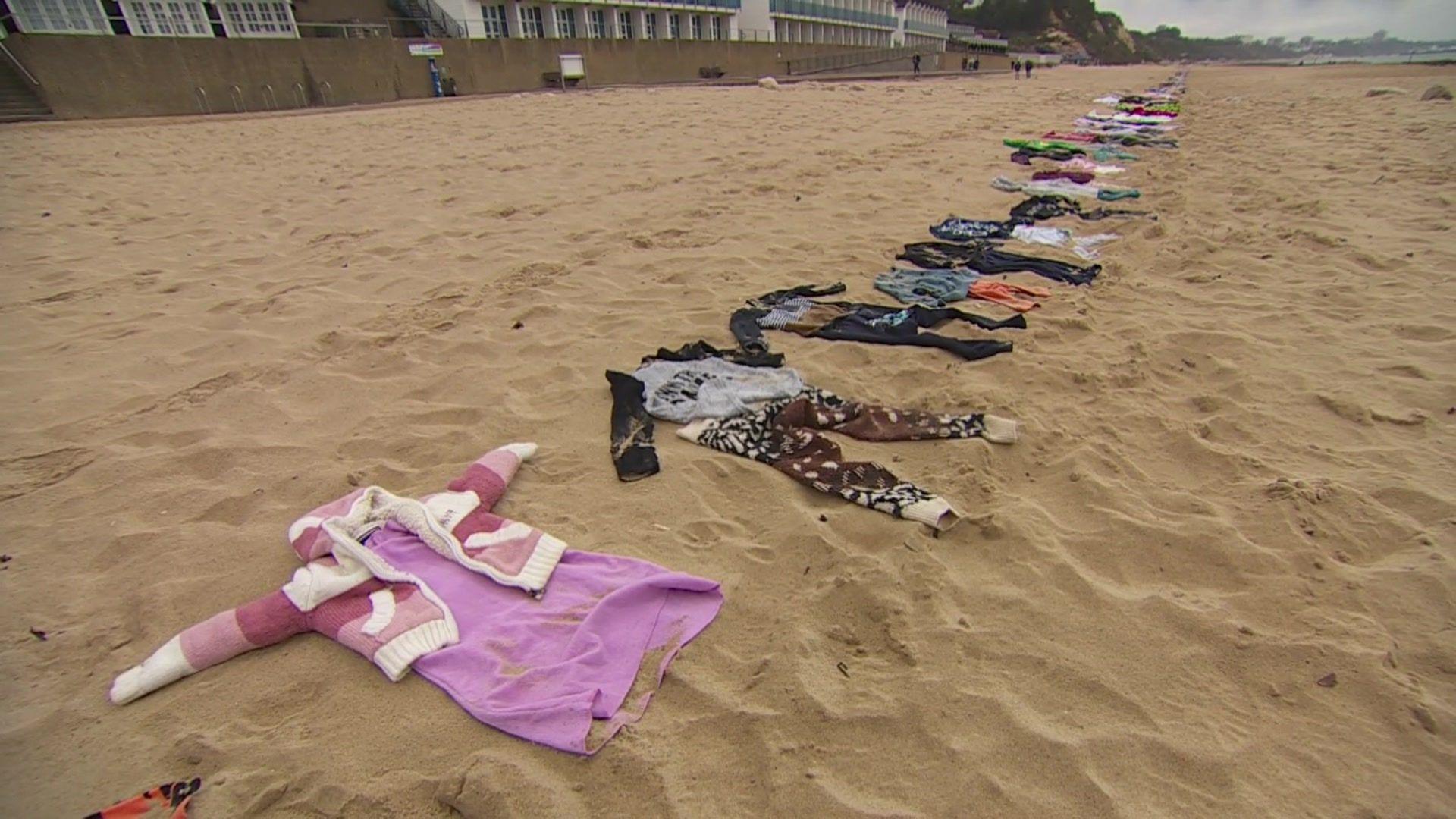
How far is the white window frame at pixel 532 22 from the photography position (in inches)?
998

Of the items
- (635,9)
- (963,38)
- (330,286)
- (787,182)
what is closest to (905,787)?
(330,286)

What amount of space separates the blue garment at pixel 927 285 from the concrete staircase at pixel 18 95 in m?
19.0

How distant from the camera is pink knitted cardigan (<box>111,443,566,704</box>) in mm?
1621

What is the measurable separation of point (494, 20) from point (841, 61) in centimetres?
1979

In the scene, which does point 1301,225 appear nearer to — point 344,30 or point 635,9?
point 344,30

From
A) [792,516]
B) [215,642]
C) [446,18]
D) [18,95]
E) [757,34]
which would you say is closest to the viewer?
[215,642]

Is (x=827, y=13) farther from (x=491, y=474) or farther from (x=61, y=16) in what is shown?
(x=491, y=474)

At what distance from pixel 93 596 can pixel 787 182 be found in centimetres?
591

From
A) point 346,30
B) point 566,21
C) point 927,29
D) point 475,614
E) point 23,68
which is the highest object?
point 927,29

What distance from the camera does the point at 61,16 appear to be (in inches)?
641

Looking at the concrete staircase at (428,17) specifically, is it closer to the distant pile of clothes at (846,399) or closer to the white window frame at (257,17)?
the white window frame at (257,17)

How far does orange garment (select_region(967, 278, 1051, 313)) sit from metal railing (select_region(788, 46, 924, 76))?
33.3 m

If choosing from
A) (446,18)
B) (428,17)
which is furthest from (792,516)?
(428,17)

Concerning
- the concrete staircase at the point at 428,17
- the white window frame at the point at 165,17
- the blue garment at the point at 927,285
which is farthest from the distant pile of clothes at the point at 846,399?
the concrete staircase at the point at 428,17
